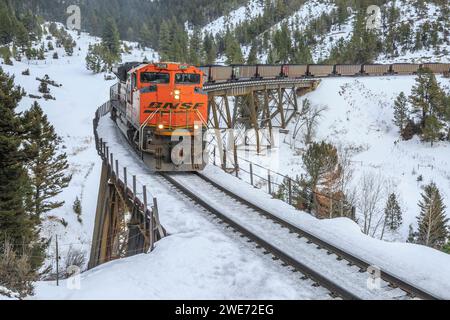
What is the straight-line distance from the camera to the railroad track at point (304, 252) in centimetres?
730

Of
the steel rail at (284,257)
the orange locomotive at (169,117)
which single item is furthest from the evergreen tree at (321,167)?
the steel rail at (284,257)

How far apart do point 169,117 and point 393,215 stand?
17.9m

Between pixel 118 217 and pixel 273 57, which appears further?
pixel 273 57

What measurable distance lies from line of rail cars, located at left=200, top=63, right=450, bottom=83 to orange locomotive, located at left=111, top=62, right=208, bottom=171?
18.5 m

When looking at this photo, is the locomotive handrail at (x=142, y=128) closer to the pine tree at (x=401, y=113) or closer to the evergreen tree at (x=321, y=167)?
the evergreen tree at (x=321, y=167)

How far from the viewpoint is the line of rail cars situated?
36.9 metres

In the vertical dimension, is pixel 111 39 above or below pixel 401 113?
above

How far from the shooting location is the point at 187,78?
54.6 feet

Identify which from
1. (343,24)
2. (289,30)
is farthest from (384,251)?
(343,24)

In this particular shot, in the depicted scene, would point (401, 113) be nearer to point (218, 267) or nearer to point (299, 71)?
point (299, 71)

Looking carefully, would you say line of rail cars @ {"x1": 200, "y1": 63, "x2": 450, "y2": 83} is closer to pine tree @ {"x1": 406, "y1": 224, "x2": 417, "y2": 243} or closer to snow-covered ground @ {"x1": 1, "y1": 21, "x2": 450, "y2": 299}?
snow-covered ground @ {"x1": 1, "y1": 21, "x2": 450, "y2": 299}

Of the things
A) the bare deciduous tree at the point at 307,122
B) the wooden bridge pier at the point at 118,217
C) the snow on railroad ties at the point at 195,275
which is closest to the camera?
the snow on railroad ties at the point at 195,275

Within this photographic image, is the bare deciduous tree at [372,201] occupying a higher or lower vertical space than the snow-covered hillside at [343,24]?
lower

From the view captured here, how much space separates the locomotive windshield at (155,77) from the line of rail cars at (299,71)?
18.6 meters
